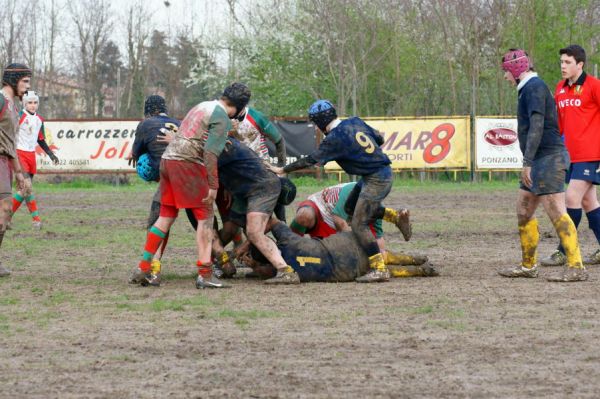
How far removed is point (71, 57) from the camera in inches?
2036

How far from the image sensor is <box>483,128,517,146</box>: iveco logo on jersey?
104 ft

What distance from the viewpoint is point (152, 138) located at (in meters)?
11.2

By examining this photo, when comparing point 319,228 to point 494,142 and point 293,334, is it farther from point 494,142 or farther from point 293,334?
point 494,142

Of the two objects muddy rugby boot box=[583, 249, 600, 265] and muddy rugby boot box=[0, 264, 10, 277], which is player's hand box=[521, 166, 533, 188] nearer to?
muddy rugby boot box=[583, 249, 600, 265]

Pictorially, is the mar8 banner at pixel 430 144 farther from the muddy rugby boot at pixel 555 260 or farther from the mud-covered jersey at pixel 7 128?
the mud-covered jersey at pixel 7 128

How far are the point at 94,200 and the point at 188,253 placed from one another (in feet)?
40.5

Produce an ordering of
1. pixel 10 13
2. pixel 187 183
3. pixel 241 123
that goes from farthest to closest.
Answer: pixel 10 13
pixel 241 123
pixel 187 183

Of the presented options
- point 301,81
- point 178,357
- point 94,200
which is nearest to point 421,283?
point 178,357

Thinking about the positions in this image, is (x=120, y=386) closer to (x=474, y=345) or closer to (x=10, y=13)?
(x=474, y=345)

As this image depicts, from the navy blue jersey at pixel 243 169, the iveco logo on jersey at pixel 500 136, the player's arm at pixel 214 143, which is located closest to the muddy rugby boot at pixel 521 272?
the navy blue jersey at pixel 243 169

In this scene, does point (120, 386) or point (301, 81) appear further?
point (301, 81)

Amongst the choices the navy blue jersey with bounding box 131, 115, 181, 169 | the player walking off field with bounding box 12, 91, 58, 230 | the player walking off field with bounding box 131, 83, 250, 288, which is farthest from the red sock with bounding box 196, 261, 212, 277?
the player walking off field with bounding box 12, 91, 58, 230

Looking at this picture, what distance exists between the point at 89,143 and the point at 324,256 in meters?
22.5

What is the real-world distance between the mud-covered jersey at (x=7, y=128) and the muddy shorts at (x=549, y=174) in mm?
5339
